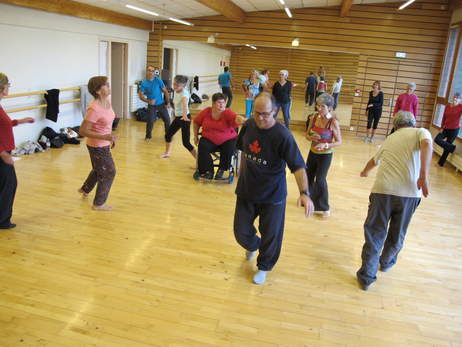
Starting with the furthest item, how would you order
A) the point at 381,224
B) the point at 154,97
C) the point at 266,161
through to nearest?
the point at 154,97, the point at 381,224, the point at 266,161

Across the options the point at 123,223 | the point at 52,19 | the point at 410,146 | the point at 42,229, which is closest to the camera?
the point at 410,146

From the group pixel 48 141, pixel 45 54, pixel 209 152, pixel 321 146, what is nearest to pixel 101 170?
pixel 209 152

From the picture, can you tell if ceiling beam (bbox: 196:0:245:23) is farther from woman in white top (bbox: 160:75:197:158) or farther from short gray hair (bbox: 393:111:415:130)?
short gray hair (bbox: 393:111:415:130)

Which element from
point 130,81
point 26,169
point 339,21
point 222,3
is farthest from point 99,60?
point 339,21

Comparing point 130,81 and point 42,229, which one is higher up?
point 130,81

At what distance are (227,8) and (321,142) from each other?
583cm

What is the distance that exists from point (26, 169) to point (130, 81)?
5733mm

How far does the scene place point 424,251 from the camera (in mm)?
4258

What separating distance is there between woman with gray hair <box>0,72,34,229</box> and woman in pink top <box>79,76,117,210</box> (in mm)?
582

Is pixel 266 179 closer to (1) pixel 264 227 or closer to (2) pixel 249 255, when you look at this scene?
(1) pixel 264 227

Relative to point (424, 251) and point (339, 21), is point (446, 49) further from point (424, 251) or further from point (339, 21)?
point (424, 251)

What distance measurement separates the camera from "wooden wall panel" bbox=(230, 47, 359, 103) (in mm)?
19062

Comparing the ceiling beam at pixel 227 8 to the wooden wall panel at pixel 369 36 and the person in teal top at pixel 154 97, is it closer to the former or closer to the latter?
the wooden wall panel at pixel 369 36

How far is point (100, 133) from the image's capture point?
165 inches
